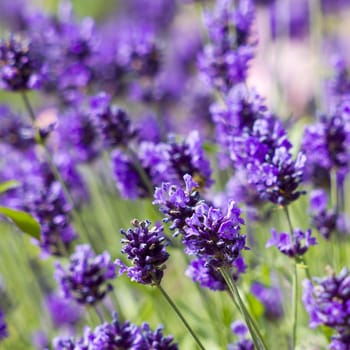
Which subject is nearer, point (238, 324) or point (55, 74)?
A: point (238, 324)

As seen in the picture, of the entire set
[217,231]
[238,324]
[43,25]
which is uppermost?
[43,25]

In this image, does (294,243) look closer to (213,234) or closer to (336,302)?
(336,302)

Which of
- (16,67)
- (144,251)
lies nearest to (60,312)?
(16,67)

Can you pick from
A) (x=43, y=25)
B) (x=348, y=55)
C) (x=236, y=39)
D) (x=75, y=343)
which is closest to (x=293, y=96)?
(x=348, y=55)

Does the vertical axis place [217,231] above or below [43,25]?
below

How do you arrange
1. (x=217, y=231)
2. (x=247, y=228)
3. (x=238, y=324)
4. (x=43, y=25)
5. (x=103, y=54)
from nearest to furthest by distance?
(x=217, y=231), (x=238, y=324), (x=247, y=228), (x=43, y=25), (x=103, y=54)

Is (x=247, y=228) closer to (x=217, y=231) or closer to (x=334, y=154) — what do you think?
(x=334, y=154)

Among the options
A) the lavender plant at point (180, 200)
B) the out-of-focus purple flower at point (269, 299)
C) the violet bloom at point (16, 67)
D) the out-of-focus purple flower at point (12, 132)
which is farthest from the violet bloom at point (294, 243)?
the out-of-focus purple flower at point (12, 132)

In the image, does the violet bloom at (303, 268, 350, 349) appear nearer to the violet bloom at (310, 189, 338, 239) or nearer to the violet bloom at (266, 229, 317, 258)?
the violet bloom at (266, 229, 317, 258)
